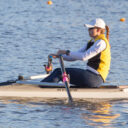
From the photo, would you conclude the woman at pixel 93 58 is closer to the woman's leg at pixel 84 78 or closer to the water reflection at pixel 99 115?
the woman's leg at pixel 84 78

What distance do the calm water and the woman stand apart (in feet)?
1.70

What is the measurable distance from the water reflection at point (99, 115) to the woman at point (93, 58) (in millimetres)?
480

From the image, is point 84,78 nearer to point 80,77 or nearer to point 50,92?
point 80,77

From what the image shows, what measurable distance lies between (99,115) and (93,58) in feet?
4.62

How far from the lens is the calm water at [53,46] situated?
11875mm

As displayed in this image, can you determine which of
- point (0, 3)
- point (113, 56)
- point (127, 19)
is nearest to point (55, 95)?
point (113, 56)

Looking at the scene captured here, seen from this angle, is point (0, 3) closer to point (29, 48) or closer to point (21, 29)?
point (21, 29)

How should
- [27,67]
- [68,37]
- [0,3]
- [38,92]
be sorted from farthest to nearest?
[0,3], [68,37], [27,67], [38,92]

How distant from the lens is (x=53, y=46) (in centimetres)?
2161

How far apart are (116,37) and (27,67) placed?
23.3 feet

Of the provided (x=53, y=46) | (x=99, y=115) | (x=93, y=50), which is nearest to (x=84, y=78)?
(x=93, y=50)

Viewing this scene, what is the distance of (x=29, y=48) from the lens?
21109mm

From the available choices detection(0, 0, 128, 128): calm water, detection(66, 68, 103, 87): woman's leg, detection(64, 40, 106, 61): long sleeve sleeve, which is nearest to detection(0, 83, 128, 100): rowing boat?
detection(66, 68, 103, 87): woman's leg

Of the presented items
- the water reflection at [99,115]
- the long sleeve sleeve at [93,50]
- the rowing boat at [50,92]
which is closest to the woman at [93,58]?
the long sleeve sleeve at [93,50]
